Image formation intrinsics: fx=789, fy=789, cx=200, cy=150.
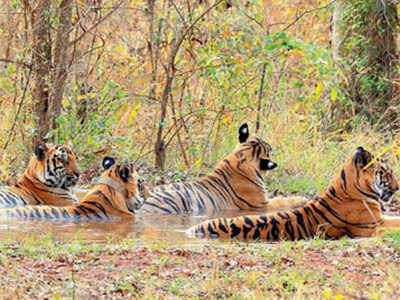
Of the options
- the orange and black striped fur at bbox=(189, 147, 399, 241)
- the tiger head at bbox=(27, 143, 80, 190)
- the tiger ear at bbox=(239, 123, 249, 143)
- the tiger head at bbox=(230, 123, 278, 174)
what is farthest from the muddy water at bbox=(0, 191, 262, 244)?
the tiger ear at bbox=(239, 123, 249, 143)

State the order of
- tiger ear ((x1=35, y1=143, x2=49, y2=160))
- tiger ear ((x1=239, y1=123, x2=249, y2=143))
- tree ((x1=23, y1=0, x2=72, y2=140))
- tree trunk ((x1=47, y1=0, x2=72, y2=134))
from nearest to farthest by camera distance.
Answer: tiger ear ((x1=35, y1=143, x2=49, y2=160)), tiger ear ((x1=239, y1=123, x2=249, y2=143)), tree ((x1=23, y1=0, x2=72, y2=140)), tree trunk ((x1=47, y1=0, x2=72, y2=134))

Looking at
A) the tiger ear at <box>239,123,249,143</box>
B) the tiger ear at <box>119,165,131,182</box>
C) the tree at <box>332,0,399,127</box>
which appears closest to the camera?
the tiger ear at <box>119,165,131,182</box>

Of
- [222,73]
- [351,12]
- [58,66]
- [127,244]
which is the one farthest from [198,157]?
[127,244]

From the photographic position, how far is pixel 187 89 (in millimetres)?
13195

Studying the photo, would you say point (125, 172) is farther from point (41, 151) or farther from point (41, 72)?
point (41, 72)

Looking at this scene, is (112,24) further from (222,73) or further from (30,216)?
(30,216)

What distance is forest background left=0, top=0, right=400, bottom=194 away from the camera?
12.0 m

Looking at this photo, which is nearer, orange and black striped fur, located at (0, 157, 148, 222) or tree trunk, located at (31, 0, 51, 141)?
orange and black striped fur, located at (0, 157, 148, 222)

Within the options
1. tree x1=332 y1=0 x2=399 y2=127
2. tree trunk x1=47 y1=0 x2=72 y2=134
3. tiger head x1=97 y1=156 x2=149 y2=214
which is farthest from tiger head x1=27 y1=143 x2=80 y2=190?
tree x1=332 y1=0 x2=399 y2=127

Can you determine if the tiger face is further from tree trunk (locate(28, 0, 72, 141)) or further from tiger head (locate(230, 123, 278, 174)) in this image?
tree trunk (locate(28, 0, 72, 141))

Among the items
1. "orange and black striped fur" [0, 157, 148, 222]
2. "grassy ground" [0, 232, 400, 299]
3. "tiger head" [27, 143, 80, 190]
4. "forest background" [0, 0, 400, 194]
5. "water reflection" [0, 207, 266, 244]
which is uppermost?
"forest background" [0, 0, 400, 194]

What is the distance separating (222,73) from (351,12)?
12.5 feet

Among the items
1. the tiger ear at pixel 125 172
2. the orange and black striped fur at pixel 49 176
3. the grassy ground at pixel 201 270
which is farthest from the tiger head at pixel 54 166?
the grassy ground at pixel 201 270

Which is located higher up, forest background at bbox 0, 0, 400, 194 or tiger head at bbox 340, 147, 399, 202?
forest background at bbox 0, 0, 400, 194
